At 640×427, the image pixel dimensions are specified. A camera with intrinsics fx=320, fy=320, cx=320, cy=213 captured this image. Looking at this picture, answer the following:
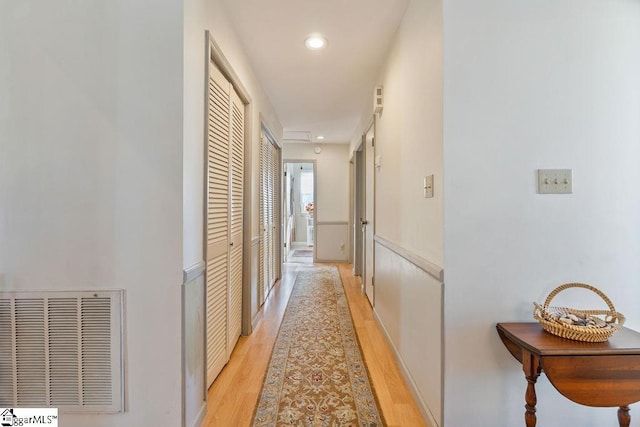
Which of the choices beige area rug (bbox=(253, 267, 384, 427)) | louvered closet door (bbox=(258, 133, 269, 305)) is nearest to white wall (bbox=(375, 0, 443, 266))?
beige area rug (bbox=(253, 267, 384, 427))

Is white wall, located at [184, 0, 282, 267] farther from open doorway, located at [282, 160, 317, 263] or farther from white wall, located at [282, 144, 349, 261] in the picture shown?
open doorway, located at [282, 160, 317, 263]

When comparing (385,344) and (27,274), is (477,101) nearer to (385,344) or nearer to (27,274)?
(385,344)

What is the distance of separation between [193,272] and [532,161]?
164 centimetres

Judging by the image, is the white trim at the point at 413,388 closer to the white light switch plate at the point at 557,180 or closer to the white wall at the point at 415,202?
the white wall at the point at 415,202

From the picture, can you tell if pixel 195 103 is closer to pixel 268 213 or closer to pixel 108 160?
pixel 108 160

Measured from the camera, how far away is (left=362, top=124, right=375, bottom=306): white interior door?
3404 mm

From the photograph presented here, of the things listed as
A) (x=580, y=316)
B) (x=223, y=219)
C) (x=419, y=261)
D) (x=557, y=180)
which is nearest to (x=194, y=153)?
(x=223, y=219)

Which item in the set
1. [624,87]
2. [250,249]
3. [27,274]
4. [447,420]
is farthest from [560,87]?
[27,274]

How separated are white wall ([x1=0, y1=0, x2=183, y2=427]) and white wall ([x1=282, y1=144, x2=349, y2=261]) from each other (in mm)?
5046

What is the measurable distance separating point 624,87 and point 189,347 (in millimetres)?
2314

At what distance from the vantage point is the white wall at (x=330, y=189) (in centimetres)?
645

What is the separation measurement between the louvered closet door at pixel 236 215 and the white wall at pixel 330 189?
377 cm

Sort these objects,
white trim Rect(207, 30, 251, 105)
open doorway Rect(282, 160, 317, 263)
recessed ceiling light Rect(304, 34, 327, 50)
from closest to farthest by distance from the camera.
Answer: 1. white trim Rect(207, 30, 251, 105)
2. recessed ceiling light Rect(304, 34, 327, 50)
3. open doorway Rect(282, 160, 317, 263)

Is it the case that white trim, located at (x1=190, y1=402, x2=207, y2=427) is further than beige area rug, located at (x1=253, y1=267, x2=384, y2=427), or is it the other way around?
beige area rug, located at (x1=253, y1=267, x2=384, y2=427)
